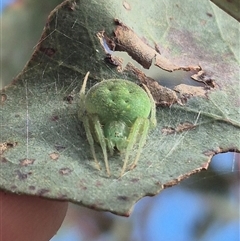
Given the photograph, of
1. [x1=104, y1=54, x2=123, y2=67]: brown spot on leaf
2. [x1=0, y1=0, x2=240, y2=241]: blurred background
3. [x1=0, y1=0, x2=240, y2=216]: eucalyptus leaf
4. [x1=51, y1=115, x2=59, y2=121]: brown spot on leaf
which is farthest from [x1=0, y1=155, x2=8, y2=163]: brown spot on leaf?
[x1=0, y1=0, x2=240, y2=241]: blurred background

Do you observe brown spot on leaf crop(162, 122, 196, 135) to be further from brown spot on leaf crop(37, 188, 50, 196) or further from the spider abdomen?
brown spot on leaf crop(37, 188, 50, 196)

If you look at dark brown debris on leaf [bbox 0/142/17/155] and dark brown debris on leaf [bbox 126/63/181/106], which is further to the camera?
dark brown debris on leaf [bbox 126/63/181/106]

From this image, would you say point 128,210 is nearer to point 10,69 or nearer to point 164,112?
point 164,112

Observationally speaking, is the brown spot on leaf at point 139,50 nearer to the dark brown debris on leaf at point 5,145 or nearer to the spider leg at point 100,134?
the spider leg at point 100,134

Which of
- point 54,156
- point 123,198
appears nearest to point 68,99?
point 54,156

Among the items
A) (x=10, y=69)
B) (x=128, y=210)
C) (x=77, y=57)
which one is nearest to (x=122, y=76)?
(x=77, y=57)

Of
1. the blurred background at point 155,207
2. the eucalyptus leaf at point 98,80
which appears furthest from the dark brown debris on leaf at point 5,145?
the blurred background at point 155,207
